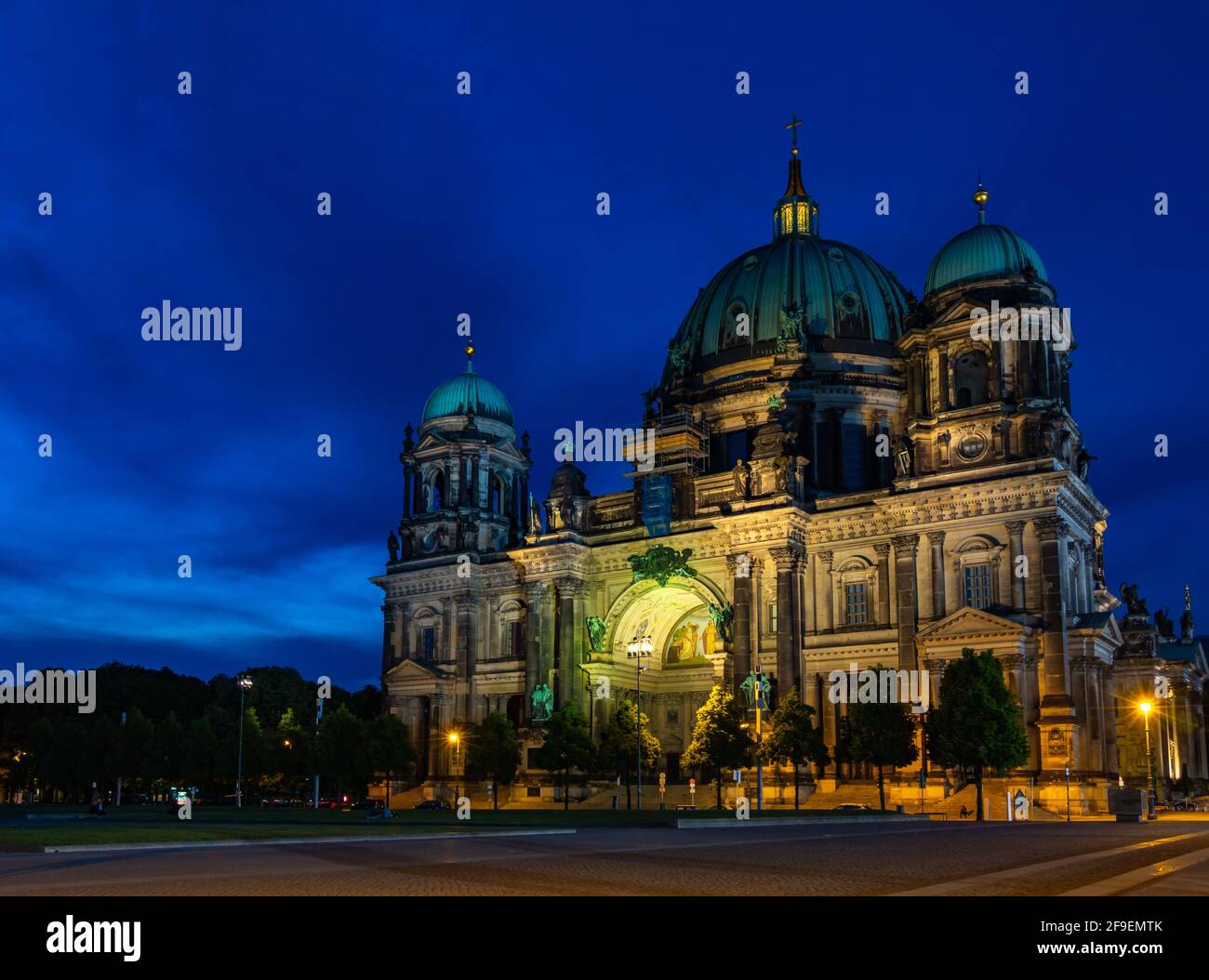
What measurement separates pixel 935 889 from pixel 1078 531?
5709 centimetres

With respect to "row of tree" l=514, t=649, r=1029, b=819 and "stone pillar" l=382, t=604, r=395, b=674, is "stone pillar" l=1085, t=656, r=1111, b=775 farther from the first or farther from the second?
"stone pillar" l=382, t=604, r=395, b=674

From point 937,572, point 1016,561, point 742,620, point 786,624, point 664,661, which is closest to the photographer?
→ point 1016,561

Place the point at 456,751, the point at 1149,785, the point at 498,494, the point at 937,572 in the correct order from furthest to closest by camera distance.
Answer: the point at 498,494 < the point at 456,751 < the point at 1149,785 < the point at 937,572

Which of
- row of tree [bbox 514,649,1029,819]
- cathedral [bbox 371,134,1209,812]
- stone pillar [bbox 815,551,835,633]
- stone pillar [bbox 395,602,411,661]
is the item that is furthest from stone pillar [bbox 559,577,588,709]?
stone pillar [bbox 815,551,835,633]

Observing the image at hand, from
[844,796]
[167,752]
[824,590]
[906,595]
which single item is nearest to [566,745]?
[844,796]

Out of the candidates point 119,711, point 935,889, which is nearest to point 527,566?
point 119,711

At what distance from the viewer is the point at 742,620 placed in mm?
74500

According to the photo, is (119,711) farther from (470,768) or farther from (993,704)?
(993,704)

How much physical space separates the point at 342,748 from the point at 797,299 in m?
46.6

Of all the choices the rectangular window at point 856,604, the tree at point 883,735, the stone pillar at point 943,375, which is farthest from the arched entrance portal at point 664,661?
the stone pillar at point 943,375

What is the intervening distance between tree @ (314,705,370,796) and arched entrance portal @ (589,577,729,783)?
15851 millimetres

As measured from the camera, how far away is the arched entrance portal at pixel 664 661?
83938 mm

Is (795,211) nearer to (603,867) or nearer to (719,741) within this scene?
(719,741)
